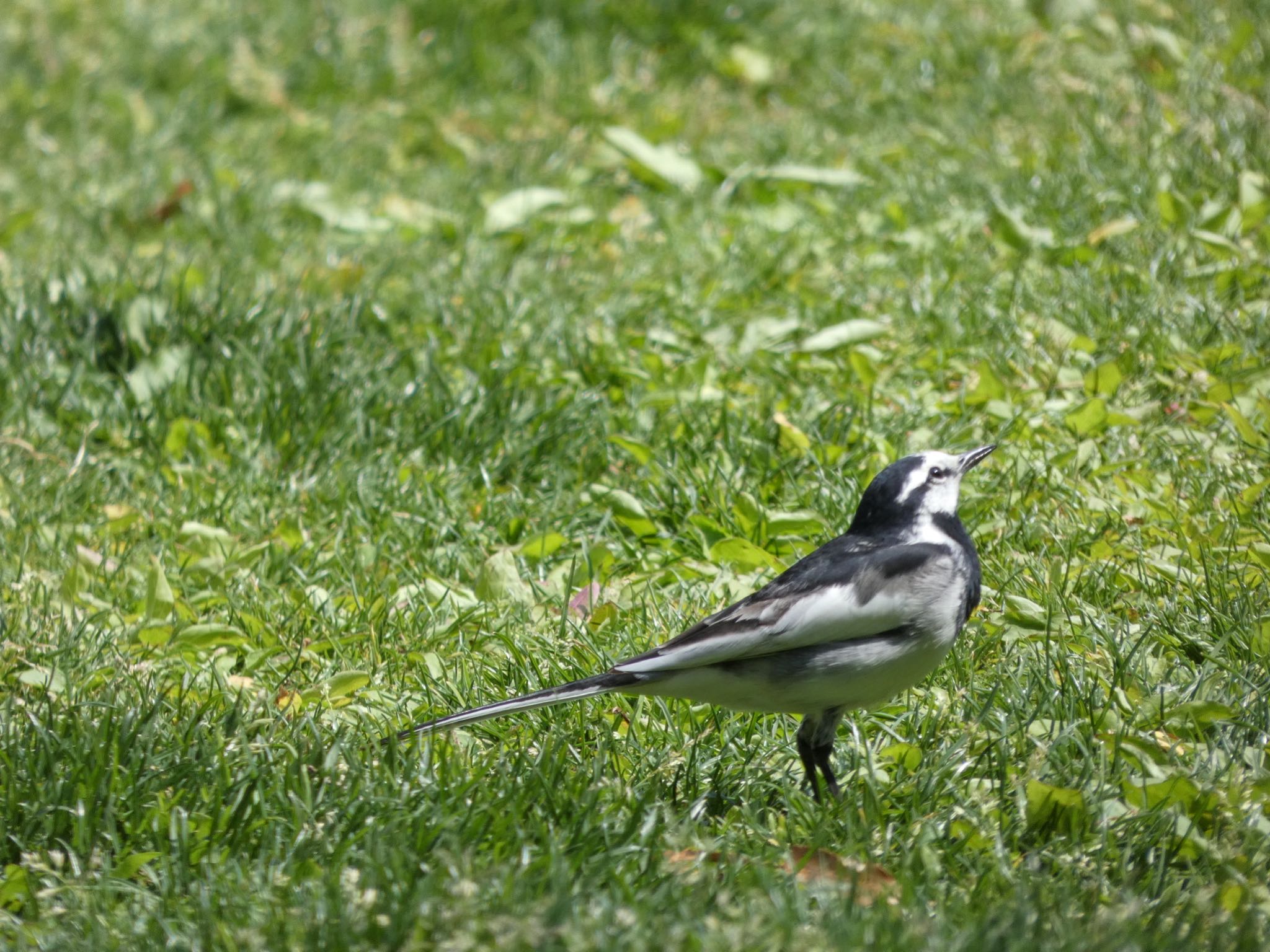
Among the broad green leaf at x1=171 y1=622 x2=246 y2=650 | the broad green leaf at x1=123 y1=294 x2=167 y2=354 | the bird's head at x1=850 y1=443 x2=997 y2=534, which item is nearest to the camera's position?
the bird's head at x1=850 y1=443 x2=997 y2=534

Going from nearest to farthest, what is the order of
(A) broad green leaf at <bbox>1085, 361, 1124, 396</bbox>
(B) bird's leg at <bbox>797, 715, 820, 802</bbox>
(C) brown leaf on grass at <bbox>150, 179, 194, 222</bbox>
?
(B) bird's leg at <bbox>797, 715, 820, 802</bbox>, (A) broad green leaf at <bbox>1085, 361, 1124, 396</bbox>, (C) brown leaf on grass at <bbox>150, 179, 194, 222</bbox>

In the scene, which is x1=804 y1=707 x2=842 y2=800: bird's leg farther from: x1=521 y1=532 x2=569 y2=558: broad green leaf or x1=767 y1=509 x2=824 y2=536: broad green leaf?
x1=521 y1=532 x2=569 y2=558: broad green leaf

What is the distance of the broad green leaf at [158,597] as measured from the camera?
174 inches

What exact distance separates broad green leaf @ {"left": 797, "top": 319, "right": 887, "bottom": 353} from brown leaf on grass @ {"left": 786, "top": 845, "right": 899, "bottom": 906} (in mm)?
2943

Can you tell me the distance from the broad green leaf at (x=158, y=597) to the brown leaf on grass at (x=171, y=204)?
11.1 ft

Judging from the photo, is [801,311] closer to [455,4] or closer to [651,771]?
[651,771]

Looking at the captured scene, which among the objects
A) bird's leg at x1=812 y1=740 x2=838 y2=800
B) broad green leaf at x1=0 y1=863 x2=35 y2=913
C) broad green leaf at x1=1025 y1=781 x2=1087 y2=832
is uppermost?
broad green leaf at x1=0 y1=863 x2=35 y2=913

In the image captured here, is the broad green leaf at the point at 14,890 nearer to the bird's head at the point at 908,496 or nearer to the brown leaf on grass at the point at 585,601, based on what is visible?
the brown leaf on grass at the point at 585,601

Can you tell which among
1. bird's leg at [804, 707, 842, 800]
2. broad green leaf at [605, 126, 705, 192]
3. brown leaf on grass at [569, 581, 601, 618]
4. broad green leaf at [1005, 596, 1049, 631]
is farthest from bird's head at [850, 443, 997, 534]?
broad green leaf at [605, 126, 705, 192]

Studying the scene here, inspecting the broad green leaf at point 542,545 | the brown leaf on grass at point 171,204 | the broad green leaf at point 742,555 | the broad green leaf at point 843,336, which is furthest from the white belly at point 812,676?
the brown leaf on grass at point 171,204

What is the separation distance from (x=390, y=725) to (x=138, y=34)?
22.3 feet

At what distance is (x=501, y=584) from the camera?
4.54 m

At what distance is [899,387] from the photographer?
5480 mm

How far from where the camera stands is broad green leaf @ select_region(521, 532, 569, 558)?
15.6 feet
